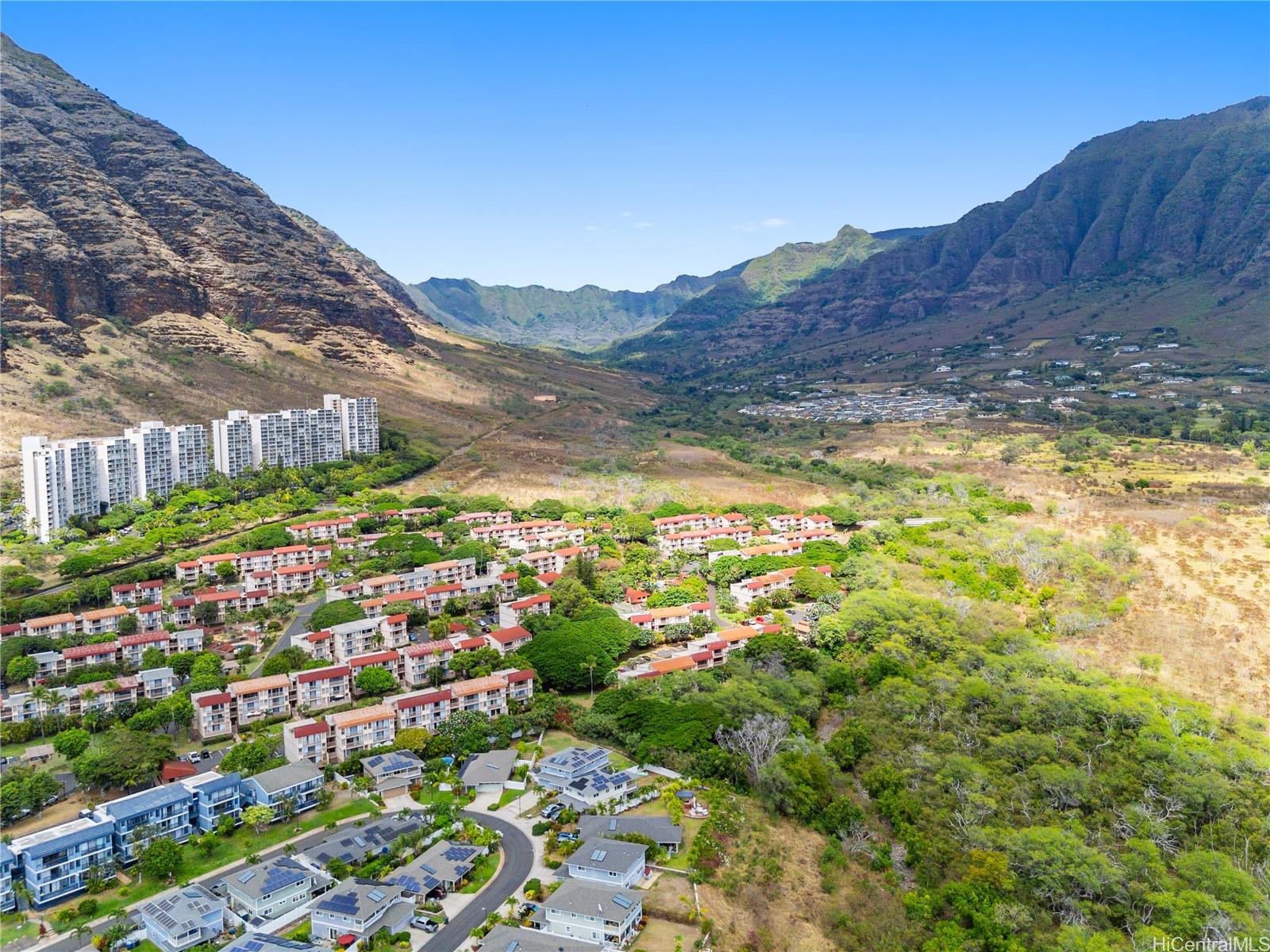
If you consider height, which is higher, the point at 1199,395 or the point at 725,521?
the point at 1199,395

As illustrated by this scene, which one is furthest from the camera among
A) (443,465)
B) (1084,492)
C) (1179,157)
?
(1179,157)

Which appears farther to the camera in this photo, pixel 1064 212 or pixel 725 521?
pixel 1064 212

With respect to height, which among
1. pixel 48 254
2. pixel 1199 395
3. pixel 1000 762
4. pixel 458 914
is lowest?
pixel 458 914

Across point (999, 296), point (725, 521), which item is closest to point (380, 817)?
point (725, 521)

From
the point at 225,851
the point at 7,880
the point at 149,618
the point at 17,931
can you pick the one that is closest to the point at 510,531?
the point at 149,618

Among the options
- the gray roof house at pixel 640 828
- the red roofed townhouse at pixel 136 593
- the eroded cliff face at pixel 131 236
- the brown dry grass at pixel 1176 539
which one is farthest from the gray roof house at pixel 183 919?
the eroded cliff face at pixel 131 236

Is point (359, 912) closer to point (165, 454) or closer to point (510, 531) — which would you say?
point (510, 531)

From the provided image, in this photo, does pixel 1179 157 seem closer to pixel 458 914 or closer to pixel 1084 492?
pixel 1084 492

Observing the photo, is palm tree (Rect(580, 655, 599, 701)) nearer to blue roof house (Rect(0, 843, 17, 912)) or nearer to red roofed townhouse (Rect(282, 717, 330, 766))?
red roofed townhouse (Rect(282, 717, 330, 766))
